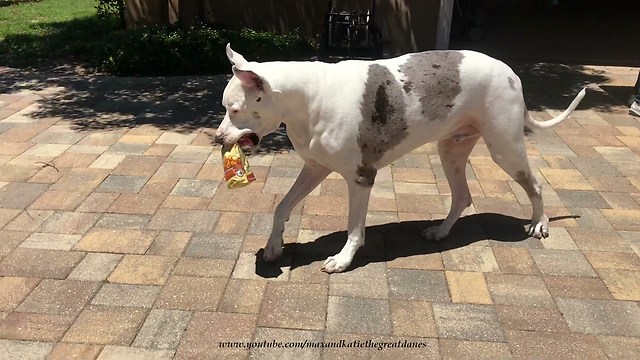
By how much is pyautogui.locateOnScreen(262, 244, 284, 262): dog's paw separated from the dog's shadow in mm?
40

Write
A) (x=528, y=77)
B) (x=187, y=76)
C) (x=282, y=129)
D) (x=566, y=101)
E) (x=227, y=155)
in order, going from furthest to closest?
(x=528, y=77)
(x=187, y=76)
(x=566, y=101)
(x=282, y=129)
(x=227, y=155)

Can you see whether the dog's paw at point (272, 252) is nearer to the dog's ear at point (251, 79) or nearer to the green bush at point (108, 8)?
the dog's ear at point (251, 79)

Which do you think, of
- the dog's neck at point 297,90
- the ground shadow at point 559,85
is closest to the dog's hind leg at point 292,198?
the dog's neck at point 297,90

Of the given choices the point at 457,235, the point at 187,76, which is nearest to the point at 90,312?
the point at 457,235

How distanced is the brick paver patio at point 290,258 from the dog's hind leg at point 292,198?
14 cm

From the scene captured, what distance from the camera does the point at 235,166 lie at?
3.80 m

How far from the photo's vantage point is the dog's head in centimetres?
357

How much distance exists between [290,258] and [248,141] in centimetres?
119

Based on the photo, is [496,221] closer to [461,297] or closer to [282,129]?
[461,297]

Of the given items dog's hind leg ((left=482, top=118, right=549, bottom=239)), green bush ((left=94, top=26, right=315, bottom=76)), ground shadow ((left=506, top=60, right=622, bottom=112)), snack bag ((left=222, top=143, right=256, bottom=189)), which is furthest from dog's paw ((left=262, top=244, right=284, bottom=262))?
green bush ((left=94, top=26, right=315, bottom=76))

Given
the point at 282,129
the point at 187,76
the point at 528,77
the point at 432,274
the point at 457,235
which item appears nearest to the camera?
the point at 432,274

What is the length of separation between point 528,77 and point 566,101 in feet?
5.44

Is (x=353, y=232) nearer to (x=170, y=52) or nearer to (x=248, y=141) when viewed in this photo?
(x=248, y=141)

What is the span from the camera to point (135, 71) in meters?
10.1
